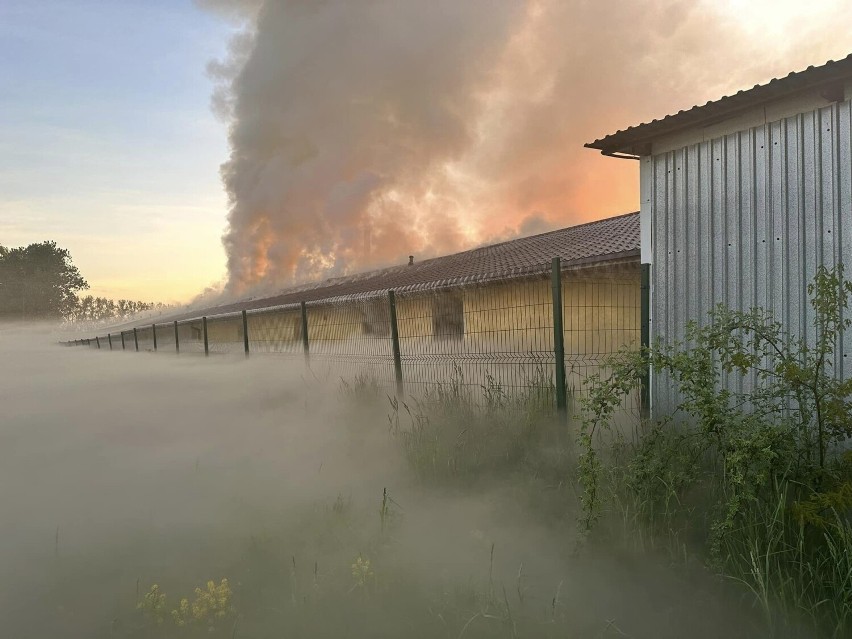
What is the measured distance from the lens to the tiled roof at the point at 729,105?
5.21 m

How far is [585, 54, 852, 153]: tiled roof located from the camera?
205 inches

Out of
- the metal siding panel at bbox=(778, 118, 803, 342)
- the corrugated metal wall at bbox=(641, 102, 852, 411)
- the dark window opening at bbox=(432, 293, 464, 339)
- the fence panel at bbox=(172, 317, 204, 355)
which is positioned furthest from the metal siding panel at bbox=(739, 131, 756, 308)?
the fence panel at bbox=(172, 317, 204, 355)

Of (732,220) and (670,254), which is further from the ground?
(732,220)

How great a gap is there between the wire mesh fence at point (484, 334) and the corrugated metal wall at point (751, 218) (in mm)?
738

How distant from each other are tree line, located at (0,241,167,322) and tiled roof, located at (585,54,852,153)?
7319 centimetres

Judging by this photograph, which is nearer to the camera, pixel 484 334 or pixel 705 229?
pixel 705 229

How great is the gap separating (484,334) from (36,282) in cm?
7264

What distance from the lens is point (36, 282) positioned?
222 ft

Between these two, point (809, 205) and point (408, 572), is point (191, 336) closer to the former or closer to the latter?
point (408, 572)

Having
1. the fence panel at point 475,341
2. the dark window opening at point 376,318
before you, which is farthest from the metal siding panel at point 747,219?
the dark window opening at point 376,318

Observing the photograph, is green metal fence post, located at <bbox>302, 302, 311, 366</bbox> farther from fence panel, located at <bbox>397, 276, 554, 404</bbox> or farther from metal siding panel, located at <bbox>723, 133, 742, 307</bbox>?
metal siding panel, located at <bbox>723, 133, 742, 307</bbox>

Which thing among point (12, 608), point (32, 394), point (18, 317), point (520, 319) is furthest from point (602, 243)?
point (18, 317)

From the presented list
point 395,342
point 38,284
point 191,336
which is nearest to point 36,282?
point 38,284

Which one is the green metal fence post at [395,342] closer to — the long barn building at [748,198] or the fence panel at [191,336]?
the long barn building at [748,198]
